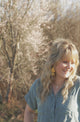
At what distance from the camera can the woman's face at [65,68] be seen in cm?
138

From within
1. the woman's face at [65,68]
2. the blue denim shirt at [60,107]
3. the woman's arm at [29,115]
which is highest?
the woman's face at [65,68]

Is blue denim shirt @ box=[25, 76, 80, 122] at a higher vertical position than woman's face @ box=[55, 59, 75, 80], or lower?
lower

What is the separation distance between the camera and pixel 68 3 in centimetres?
780

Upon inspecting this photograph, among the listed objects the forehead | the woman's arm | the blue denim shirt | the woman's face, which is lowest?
the woman's arm

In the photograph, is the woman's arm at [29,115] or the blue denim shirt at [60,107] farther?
the woman's arm at [29,115]

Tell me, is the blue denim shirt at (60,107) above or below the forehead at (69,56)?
below

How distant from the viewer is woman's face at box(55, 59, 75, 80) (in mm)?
1377

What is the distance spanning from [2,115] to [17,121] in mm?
666

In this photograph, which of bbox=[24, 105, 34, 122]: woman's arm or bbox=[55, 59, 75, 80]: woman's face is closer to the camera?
bbox=[55, 59, 75, 80]: woman's face

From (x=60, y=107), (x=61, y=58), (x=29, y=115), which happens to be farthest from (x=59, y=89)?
(x=29, y=115)

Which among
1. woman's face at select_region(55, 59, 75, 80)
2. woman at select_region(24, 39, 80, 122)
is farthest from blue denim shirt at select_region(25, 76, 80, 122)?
woman's face at select_region(55, 59, 75, 80)

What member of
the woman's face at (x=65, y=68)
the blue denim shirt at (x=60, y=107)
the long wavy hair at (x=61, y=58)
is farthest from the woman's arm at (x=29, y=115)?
the woman's face at (x=65, y=68)

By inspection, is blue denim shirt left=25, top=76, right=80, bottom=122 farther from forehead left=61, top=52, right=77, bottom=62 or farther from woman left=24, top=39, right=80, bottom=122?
forehead left=61, top=52, right=77, bottom=62

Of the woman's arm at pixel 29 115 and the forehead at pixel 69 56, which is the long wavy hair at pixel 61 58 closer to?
the forehead at pixel 69 56
